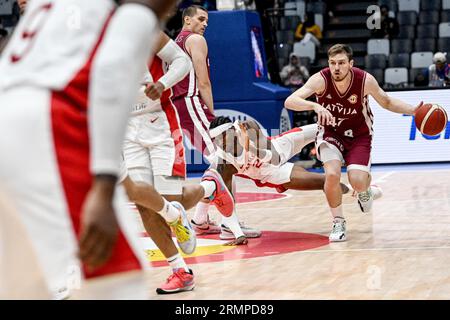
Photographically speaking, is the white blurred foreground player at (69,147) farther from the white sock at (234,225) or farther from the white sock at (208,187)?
the white sock at (234,225)

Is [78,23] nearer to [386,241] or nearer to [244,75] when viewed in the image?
[386,241]

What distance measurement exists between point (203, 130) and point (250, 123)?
16.7 inches

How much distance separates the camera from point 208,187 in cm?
714

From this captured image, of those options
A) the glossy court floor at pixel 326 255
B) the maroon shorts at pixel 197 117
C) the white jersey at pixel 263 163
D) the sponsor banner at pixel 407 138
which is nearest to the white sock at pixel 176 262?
the glossy court floor at pixel 326 255

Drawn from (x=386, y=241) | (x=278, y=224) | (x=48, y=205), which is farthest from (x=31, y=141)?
(x=278, y=224)

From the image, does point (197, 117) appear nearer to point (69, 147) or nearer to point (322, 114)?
point (322, 114)

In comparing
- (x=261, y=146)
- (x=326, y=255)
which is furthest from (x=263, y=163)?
(x=326, y=255)

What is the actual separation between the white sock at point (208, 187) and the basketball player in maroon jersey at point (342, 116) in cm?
95

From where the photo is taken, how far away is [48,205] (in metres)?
2.31

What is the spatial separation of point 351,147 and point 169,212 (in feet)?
9.13

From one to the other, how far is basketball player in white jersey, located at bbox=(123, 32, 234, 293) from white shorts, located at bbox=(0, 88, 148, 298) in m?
2.88

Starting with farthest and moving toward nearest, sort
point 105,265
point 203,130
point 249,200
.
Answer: point 249,200 < point 203,130 < point 105,265

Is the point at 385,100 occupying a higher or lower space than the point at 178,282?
higher

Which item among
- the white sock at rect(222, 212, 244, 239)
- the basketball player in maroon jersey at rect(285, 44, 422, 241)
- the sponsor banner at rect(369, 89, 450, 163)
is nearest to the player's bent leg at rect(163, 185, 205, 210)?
the white sock at rect(222, 212, 244, 239)
